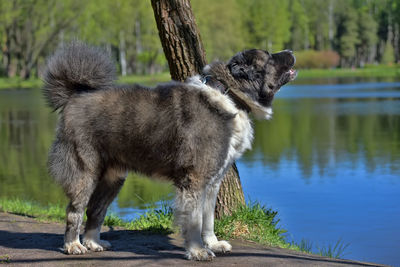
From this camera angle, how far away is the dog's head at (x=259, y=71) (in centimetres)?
637

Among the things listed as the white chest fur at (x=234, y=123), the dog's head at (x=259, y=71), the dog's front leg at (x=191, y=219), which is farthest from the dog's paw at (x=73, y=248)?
the dog's head at (x=259, y=71)

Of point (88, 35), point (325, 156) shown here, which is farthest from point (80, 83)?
point (88, 35)

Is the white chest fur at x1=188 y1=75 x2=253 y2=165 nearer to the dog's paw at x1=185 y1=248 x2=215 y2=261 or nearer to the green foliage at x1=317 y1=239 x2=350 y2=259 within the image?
the dog's paw at x1=185 y1=248 x2=215 y2=261

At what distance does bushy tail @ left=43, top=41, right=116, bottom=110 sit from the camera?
21.6 feet

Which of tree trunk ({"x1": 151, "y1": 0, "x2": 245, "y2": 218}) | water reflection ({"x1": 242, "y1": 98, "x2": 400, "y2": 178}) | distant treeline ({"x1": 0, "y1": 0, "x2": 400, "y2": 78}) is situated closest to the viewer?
tree trunk ({"x1": 151, "y1": 0, "x2": 245, "y2": 218})

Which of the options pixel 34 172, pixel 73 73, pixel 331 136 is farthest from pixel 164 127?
pixel 331 136

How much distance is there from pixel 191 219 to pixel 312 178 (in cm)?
928

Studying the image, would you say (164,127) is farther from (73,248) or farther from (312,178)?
(312,178)

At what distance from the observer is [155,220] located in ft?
27.3

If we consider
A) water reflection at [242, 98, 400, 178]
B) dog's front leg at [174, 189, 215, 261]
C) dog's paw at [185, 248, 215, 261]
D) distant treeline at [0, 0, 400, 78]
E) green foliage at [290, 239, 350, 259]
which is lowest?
water reflection at [242, 98, 400, 178]

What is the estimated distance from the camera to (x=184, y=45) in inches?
320

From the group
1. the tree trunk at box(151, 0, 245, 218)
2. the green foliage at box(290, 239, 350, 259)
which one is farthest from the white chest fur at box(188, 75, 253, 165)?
the green foliage at box(290, 239, 350, 259)

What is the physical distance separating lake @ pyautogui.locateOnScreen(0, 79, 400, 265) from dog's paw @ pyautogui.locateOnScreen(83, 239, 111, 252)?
97cm

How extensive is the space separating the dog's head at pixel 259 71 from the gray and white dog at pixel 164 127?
1cm
